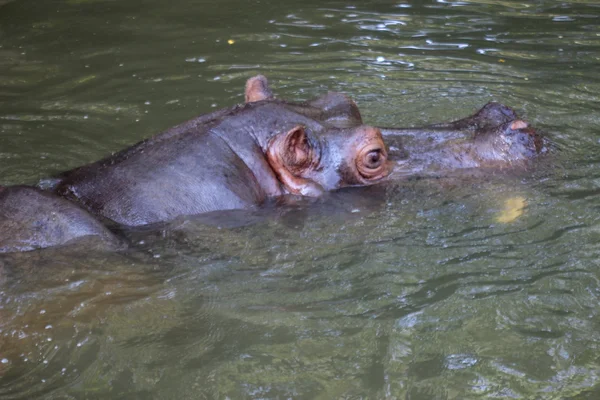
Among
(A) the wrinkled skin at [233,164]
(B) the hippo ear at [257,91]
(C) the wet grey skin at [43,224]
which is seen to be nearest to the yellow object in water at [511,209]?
(A) the wrinkled skin at [233,164]

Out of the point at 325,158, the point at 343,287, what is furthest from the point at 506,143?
the point at 343,287

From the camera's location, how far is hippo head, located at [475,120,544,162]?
6043 mm

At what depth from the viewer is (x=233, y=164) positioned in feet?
18.1

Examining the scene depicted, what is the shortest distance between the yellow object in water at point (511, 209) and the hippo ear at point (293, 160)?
1.24 metres

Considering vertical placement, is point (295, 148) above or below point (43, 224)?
above

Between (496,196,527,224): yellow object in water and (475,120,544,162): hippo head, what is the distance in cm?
38

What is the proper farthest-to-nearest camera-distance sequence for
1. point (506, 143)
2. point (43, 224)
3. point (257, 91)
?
point (257, 91)
point (506, 143)
point (43, 224)

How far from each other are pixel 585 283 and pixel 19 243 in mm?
3248

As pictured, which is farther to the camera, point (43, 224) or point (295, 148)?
point (295, 148)

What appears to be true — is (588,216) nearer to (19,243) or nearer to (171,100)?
(19,243)

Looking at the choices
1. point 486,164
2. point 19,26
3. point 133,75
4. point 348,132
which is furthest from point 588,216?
point 19,26

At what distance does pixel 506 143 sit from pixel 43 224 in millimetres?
3263

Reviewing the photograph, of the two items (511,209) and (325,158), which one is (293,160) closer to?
(325,158)

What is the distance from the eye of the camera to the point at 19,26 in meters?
11.9
